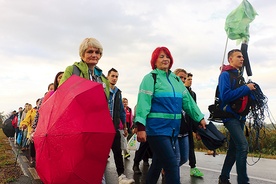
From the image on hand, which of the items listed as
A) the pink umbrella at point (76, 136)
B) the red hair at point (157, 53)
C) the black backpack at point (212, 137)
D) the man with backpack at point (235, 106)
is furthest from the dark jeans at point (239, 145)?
the pink umbrella at point (76, 136)

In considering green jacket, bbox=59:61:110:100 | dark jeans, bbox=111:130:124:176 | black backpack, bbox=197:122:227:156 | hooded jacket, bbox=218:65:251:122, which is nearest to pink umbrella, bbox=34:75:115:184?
green jacket, bbox=59:61:110:100

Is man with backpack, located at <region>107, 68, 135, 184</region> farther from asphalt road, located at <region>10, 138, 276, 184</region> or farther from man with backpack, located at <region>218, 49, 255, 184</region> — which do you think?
man with backpack, located at <region>218, 49, 255, 184</region>

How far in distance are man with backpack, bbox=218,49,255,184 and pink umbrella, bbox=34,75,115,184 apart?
8.95 feet

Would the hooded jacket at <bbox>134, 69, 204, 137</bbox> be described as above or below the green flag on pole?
below

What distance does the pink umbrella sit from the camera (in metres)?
2.69

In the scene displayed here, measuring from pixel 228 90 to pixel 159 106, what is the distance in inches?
59.1

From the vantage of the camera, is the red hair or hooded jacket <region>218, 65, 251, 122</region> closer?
the red hair

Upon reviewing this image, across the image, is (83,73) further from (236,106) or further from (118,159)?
(118,159)

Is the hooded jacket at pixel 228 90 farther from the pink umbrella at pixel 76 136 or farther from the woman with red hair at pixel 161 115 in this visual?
the pink umbrella at pixel 76 136

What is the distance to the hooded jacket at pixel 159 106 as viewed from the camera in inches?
160

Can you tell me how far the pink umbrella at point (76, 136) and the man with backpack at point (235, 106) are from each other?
2.73m

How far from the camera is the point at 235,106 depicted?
203 inches

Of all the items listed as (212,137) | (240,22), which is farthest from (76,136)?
(240,22)

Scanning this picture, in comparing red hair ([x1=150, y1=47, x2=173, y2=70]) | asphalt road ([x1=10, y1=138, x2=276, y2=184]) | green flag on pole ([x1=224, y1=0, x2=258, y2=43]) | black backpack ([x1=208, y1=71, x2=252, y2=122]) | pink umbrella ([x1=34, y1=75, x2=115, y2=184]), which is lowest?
asphalt road ([x1=10, y1=138, x2=276, y2=184])
